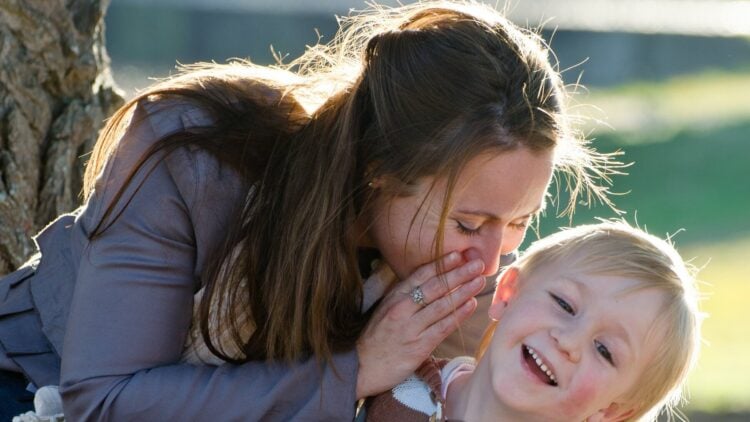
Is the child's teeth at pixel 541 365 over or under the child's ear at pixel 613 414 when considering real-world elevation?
over

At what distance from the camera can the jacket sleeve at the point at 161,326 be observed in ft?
9.02

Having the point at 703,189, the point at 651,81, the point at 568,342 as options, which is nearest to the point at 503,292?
the point at 568,342

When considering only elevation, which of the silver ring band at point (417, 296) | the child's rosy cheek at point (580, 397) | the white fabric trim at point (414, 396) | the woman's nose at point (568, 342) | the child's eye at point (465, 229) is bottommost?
the white fabric trim at point (414, 396)

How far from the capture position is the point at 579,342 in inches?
107

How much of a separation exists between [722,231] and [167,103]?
221 inches

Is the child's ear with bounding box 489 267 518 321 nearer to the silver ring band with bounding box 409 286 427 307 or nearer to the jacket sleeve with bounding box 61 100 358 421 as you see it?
→ the silver ring band with bounding box 409 286 427 307

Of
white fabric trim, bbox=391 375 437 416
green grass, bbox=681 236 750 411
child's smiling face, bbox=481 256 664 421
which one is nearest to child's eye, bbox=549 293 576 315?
child's smiling face, bbox=481 256 664 421

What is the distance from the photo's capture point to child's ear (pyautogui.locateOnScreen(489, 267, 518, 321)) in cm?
297

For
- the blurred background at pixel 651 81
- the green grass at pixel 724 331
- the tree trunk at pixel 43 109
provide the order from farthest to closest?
1. the blurred background at pixel 651 81
2. the green grass at pixel 724 331
3. the tree trunk at pixel 43 109

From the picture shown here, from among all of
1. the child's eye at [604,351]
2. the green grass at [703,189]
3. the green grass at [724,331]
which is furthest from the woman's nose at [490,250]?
the green grass at [703,189]

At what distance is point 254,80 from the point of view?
2936 mm

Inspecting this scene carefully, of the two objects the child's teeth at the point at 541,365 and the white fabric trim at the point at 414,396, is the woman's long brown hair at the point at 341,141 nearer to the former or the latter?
the white fabric trim at the point at 414,396

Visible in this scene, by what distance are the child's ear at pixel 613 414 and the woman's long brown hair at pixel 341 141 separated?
0.50 m

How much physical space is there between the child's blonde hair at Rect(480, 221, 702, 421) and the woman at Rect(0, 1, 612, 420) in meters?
0.16
